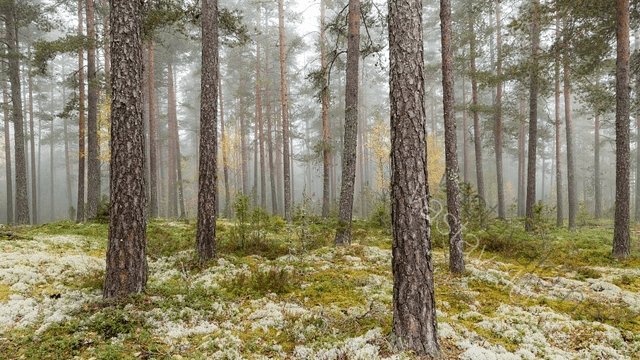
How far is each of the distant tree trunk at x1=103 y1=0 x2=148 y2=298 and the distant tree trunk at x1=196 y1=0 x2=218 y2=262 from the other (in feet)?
6.61

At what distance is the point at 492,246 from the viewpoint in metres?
9.19


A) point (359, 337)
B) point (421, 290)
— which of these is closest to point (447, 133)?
point (421, 290)

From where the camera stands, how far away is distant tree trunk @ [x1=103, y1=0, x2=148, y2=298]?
4.73 m

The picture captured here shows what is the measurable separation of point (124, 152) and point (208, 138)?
89.1 inches

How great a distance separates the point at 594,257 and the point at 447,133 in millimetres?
5700

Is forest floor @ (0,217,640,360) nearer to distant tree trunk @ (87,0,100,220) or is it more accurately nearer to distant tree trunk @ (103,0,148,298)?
distant tree trunk @ (103,0,148,298)

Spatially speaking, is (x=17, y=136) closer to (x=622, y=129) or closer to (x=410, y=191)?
(x=410, y=191)

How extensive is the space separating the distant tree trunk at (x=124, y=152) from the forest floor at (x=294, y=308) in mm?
553

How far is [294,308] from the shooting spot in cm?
470

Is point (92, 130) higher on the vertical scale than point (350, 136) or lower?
higher

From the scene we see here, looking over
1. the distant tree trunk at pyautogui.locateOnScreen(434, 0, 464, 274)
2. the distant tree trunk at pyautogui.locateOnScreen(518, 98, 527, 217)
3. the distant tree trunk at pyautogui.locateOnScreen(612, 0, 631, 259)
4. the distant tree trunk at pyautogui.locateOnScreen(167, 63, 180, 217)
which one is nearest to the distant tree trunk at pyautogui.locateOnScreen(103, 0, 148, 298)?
the distant tree trunk at pyautogui.locateOnScreen(434, 0, 464, 274)

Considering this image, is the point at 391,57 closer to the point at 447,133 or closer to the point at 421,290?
the point at 421,290

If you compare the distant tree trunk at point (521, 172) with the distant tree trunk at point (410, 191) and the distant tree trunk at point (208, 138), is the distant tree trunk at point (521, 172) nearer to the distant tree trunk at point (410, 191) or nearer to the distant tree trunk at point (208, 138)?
the distant tree trunk at point (208, 138)

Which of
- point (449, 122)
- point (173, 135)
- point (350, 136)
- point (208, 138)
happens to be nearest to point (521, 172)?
point (350, 136)
